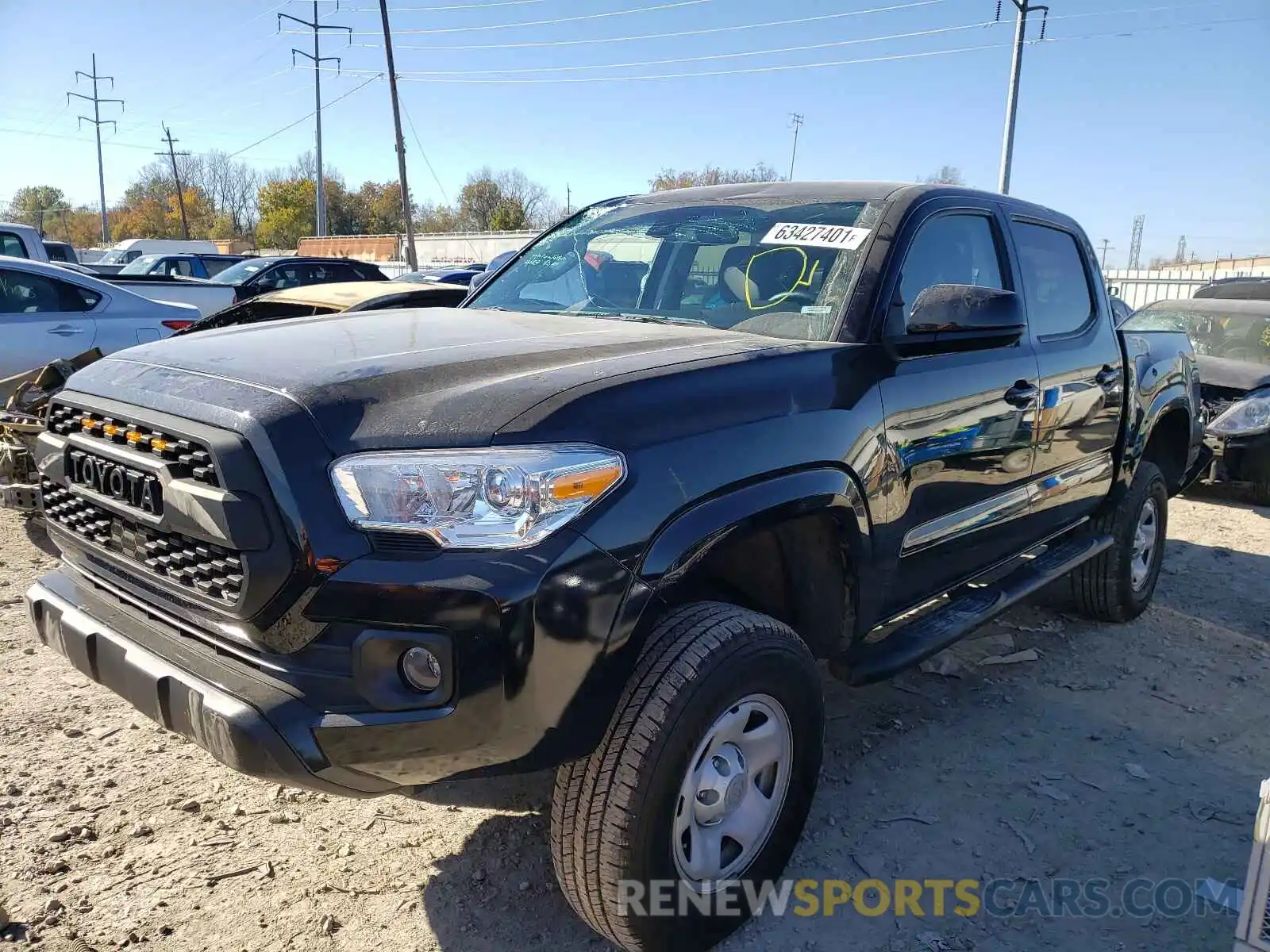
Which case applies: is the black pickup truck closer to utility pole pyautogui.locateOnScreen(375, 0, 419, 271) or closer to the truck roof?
the truck roof

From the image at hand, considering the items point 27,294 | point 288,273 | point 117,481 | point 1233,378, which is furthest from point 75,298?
point 1233,378

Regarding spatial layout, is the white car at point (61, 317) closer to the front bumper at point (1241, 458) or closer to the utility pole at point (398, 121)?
the front bumper at point (1241, 458)

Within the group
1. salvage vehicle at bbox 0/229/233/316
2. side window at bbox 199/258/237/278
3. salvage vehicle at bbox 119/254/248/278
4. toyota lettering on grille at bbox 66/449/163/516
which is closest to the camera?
toyota lettering on grille at bbox 66/449/163/516

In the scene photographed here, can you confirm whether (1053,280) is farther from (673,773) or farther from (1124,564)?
(673,773)

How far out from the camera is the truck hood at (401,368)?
2031 mm

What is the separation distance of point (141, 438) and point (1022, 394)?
2.90 metres

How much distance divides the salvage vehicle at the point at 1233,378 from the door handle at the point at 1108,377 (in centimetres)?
327

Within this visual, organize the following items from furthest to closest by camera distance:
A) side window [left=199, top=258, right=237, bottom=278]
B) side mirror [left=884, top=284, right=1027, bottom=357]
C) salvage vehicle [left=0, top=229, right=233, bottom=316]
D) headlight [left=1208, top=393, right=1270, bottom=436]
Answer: side window [left=199, top=258, right=237, bottom=278]
salvage vehicle [left=0, top=229, right=233, bottom=316]
headlight [left=1208, top=393, right=1270, bottom=436]
side mirror [left=884, top=284, right=1027, bottom=357]

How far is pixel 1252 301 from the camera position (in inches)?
348

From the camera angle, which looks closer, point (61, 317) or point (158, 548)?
point (158, 548)

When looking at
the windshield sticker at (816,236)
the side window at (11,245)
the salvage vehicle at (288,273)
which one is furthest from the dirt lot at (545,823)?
the salvage vehicle at (288,273)

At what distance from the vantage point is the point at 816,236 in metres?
3.16

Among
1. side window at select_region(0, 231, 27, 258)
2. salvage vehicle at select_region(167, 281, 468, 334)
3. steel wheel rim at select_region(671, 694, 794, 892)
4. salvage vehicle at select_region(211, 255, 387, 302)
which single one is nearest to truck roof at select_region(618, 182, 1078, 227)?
steel wheel rim at select_region(671, 694, 794, 892)

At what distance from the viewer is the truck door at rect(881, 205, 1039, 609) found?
9.57 feet
